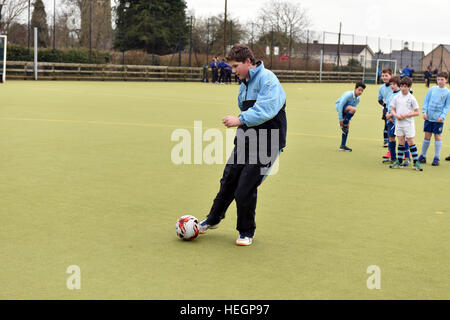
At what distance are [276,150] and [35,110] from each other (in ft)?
45.3

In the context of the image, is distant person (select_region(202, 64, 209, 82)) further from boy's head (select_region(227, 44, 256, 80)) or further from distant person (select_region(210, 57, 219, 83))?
boy's head (select_region(227, 44, 256, 80))

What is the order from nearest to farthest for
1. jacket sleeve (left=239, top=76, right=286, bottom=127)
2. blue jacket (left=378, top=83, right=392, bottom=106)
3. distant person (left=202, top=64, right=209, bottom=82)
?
jacket sleeve (left=239, top=76, right=286, bottom=127) < blue jacket (left=378, top=83, right=392, bottom=106) < distant person (left=202, top=64, right=209, bottom=82)

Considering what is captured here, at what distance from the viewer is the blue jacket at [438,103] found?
1048 cm

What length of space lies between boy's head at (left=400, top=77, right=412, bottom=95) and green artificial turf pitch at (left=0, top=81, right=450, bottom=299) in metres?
1.37

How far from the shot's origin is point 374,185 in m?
8.76

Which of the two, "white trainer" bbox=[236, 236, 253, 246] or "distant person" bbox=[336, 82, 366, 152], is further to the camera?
"distant person" bbox=[336, 82, 366, 152]

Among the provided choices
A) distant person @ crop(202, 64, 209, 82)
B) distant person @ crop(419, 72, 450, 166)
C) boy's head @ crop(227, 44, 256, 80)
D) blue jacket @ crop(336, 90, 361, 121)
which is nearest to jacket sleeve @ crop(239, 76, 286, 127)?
boy's head @ crop(227, 44, 256, 80)

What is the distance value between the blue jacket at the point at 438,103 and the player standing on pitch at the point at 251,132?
583cm

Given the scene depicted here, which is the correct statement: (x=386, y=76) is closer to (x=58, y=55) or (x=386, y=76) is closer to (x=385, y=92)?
(x=385, y=92)

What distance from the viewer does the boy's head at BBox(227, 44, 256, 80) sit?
5.33 metres

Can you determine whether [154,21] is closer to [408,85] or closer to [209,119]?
[209,119]

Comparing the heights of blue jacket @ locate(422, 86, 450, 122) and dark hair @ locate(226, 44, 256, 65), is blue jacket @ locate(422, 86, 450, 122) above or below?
below
